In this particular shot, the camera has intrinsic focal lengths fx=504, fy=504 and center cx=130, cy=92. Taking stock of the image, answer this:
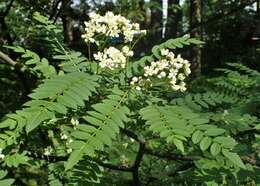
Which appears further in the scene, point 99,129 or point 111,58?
point 111,58

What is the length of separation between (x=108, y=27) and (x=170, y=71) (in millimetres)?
394

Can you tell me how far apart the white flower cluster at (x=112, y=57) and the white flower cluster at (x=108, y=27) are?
107mm

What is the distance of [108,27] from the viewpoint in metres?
2.59

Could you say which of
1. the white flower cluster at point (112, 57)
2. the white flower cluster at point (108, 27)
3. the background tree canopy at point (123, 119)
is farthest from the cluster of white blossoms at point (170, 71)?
the white flower cluster at point (108, 27)

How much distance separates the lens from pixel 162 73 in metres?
2.48

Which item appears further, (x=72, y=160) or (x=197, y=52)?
(x=197, y=52)

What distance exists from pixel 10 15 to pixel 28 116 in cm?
436

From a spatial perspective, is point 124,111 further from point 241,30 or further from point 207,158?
point 241,30

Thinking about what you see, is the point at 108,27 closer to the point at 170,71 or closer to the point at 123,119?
the point at 170,71

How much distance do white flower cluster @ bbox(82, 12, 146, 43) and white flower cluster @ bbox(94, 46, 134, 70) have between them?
0.11 m

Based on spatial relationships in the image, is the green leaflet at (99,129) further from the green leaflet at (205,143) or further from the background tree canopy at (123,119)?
the green leaflet at (205,143)

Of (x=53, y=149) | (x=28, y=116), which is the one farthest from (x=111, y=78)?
(x=53, y=149)

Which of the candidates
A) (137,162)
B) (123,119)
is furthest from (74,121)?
(123,119)

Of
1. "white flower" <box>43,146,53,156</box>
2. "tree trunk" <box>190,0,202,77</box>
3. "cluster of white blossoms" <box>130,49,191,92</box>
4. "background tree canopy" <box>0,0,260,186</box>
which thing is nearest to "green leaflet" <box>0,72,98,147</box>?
"background tree canopy" <box>0,0,260,186</box>
